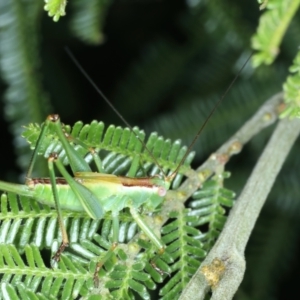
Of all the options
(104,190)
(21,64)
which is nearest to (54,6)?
(104,190)

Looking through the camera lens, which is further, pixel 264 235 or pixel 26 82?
pixel 264 235

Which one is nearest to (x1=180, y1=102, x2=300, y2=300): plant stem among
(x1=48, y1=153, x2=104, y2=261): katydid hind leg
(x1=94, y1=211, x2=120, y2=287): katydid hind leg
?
(x1=94, y1=211, x2=120, y2=287): katydid hind leg

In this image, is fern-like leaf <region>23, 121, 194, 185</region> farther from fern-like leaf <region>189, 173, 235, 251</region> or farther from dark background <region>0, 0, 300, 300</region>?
dark background <region>0, 0, 300, 300</region>

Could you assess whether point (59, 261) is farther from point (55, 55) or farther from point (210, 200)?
point (55, 55)

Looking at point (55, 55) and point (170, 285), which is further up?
point (55, 55)

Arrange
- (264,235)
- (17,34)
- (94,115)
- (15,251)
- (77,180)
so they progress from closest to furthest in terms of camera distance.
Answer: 1. (15,251)
2. (77,180)
3. (17,34)
4. (264,235)
5. (94,115)


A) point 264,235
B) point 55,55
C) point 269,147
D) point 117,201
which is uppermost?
point 55,55

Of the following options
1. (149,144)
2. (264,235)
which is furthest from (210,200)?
(264,235)
